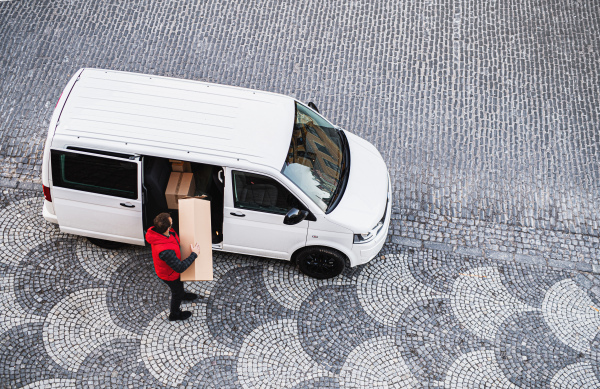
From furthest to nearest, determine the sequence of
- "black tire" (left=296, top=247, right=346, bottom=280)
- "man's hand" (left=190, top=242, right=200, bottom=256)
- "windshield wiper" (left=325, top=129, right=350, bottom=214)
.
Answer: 1. "black tire" (left=296, top=247, right=346, bottom=280)
2. "windshield wiper" (left=325, top=129, right=350, bottom=214)
3. "man's hand" (left=190, top=242, right=200, bottom=256)

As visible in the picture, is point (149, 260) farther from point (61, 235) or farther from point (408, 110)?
point (408, 110)

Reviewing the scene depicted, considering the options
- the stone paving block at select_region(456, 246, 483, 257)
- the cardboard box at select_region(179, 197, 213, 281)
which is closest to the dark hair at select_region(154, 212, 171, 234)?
the cardboard box at select_region(179, 197, 213, 281)

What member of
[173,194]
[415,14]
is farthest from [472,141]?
[173,194]

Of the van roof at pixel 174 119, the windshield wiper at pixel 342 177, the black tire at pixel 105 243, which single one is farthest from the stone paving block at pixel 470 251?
the black tire at pixel 105 243

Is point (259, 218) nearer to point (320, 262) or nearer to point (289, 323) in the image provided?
point (320, 262)

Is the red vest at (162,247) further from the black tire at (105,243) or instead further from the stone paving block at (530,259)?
the stone paving block at (530,259)

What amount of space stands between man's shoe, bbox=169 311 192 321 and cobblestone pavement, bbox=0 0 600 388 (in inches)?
5.5

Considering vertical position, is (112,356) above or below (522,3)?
below

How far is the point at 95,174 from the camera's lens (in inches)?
279

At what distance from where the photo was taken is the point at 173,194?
7355mm

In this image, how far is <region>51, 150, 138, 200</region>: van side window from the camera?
6.96m

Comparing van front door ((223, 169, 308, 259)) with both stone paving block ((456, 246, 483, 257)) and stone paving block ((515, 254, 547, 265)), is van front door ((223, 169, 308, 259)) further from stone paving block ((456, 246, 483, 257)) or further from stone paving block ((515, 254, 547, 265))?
stone paving block ((515, 254, 547, 265))

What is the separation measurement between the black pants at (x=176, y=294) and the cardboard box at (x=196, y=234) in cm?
16

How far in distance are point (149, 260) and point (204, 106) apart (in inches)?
98.3
